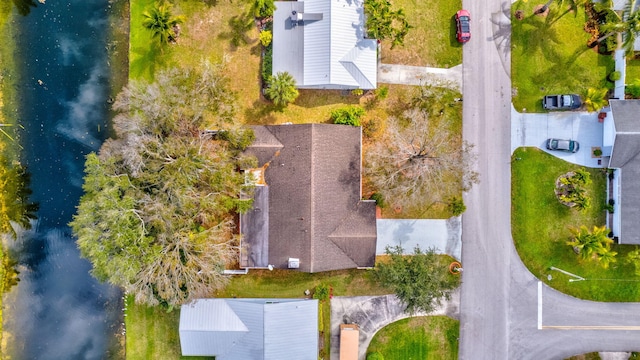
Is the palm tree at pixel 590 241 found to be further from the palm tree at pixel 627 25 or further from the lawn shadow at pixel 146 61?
the lawn shadow at pixel 146 61

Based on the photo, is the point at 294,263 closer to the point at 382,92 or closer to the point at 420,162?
the point at 420,162

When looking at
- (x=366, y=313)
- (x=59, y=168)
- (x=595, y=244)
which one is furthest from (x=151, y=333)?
(x=595, y=244)

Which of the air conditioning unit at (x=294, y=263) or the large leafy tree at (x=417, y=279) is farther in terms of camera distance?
the air conditioning unit at (x=294, y=263)

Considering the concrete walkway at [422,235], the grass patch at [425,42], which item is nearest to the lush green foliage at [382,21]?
the grass patch at [425,42]

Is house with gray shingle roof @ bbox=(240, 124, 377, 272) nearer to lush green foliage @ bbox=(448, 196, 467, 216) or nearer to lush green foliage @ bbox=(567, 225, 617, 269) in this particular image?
lush green foliage @ bbox=(448, 196, 467, 216)

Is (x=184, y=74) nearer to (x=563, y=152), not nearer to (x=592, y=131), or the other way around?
(x=563, y=152)
